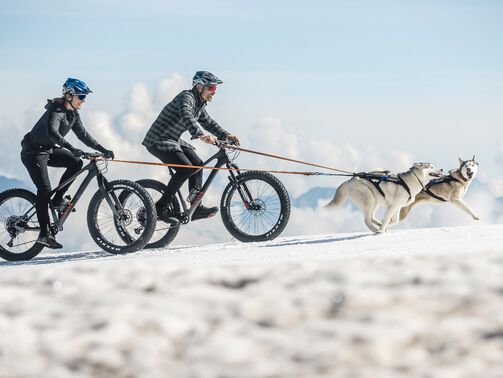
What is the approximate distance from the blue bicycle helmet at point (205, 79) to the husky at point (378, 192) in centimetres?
219

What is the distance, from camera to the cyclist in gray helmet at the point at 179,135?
852 cm

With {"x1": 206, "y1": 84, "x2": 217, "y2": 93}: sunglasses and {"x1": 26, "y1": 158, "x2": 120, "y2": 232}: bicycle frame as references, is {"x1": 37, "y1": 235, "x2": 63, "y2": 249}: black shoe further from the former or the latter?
{"x1": 206, "y1": 84, "x2": 217, "y2": 93}: sunglasses

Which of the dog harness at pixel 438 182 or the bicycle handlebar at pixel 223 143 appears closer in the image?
the bicycle handlebar at pixel 223 143

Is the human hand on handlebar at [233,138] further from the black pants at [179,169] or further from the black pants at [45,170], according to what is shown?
the black pants at [45,170]

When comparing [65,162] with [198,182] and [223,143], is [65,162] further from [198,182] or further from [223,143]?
[223,143]

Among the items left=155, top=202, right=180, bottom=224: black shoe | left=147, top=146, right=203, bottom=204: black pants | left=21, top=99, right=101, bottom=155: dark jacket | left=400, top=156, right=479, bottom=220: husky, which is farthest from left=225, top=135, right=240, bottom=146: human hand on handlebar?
left=400, top=156, right=479, bottom=220: husky

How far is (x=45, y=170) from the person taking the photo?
8359 millimetres

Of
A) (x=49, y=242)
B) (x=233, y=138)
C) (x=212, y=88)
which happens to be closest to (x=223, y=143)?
(x=233, y=138)

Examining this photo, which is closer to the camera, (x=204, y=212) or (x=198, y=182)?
(x=198, y=182)

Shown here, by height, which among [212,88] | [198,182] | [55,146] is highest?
[212,88]

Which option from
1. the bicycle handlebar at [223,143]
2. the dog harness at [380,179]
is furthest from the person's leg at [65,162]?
the dog harness at [380,179]

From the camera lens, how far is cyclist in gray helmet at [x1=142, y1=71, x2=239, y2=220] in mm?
8516

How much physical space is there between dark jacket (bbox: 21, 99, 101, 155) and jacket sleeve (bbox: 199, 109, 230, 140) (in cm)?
137

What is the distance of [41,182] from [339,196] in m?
3.78
